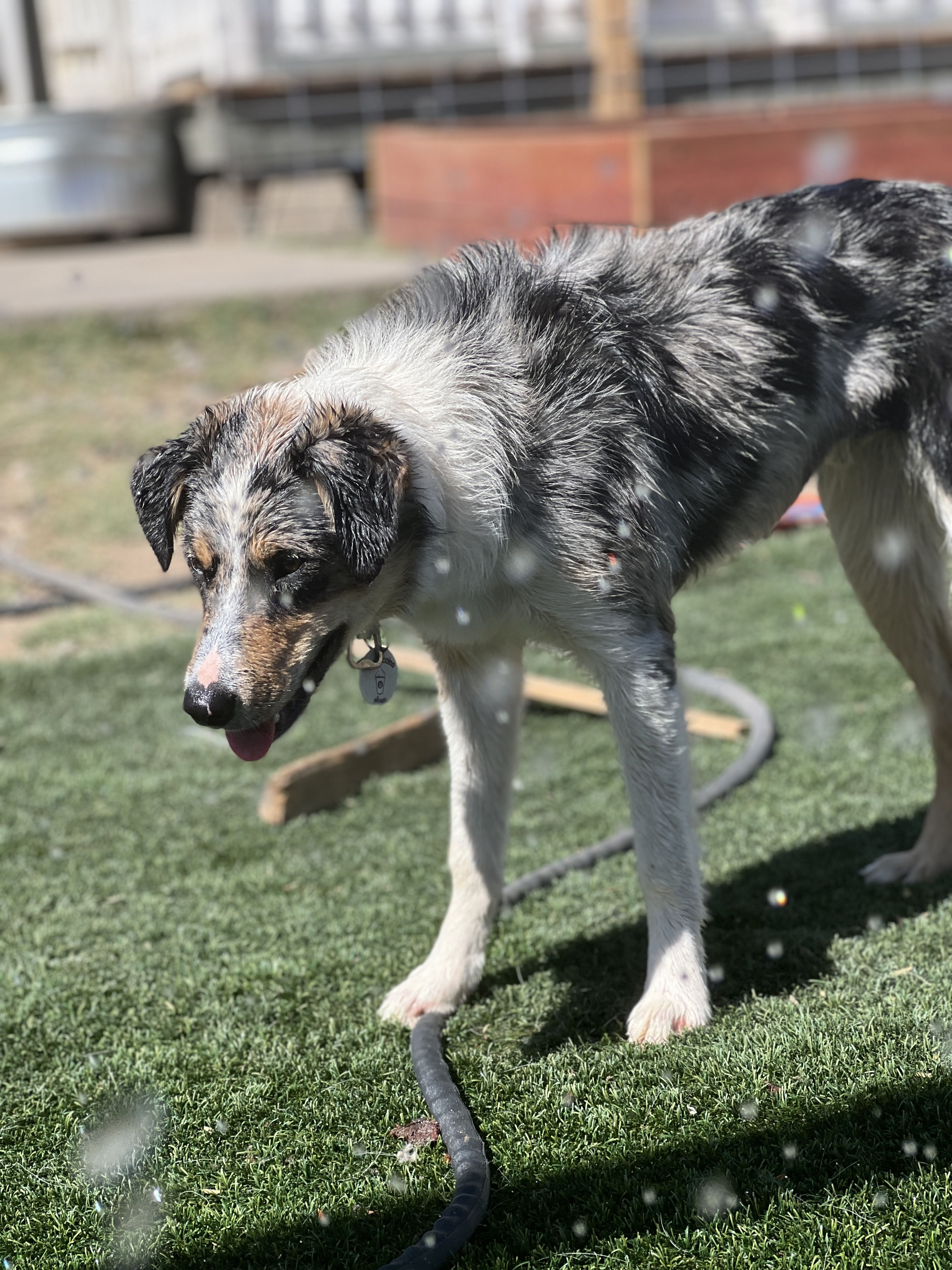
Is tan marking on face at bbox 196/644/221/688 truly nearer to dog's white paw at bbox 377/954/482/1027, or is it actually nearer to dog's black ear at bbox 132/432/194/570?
dog's black ear at bbox 132/432/194/570

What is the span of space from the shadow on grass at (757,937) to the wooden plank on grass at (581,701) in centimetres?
97

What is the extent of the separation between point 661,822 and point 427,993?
2.28 ft

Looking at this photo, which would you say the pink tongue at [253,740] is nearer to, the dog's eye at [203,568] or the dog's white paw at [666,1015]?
the dog's eye at [203,568]

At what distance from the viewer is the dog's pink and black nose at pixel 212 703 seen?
2.61 meters

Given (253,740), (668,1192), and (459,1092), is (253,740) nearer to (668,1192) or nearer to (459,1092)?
(459,1092)

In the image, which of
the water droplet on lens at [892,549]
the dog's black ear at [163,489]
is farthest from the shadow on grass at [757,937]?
the dog's black ear at [163,489]

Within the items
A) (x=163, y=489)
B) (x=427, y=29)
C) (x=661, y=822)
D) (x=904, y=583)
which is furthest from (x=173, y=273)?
(x=661, y=822)

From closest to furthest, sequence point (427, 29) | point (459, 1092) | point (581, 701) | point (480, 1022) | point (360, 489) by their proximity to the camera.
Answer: point (360, 489) < point (459, 1092) < point (480, 1022) < point (581, 701) < point (427, 29)

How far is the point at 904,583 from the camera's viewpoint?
3846mm

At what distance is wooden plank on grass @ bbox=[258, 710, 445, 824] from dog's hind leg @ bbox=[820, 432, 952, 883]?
5.60ft

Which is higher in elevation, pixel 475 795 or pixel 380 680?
pixel 380 680

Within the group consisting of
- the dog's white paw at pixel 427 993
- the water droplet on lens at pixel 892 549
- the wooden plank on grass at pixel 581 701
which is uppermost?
the water droplet on lens at pixel 892 549

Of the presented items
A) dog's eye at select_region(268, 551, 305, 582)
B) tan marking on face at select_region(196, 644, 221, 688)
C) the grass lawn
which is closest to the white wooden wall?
the grass lawn

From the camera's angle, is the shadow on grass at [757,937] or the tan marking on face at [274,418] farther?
the shadow on grass at [757,937]
